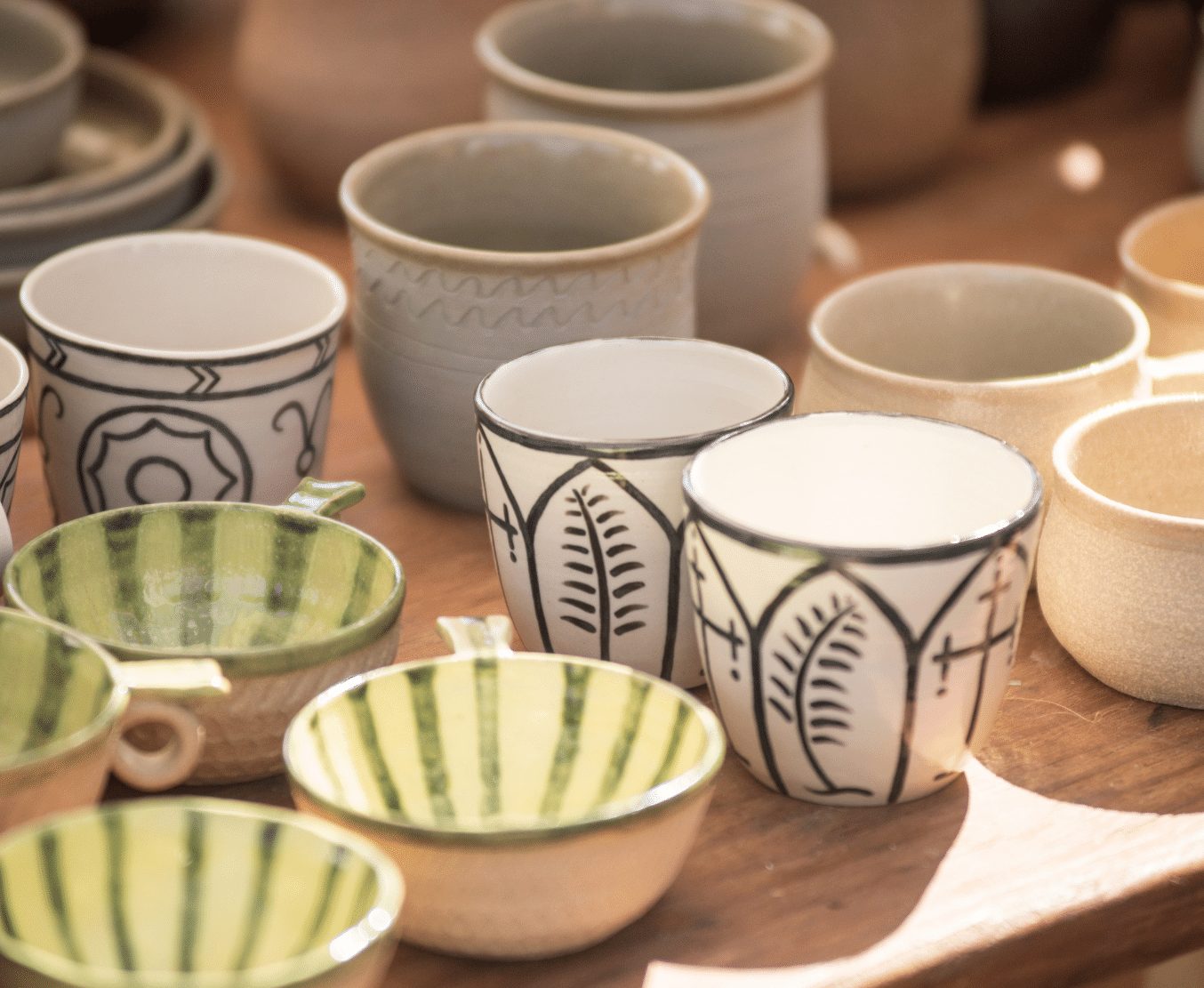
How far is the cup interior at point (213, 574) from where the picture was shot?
530 mm

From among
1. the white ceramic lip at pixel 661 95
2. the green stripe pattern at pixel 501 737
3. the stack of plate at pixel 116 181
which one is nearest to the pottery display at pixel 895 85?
the white ceramic lip at pixel 661 95

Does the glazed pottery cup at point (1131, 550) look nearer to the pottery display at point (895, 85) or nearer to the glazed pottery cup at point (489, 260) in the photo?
the glazed pottery cup at point (489, 260)

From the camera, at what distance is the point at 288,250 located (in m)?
0.68

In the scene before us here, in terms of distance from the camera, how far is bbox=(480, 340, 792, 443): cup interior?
0.58 m

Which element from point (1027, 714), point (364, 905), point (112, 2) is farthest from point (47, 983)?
point (112, 2)

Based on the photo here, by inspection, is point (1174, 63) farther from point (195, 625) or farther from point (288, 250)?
point (195, 625)

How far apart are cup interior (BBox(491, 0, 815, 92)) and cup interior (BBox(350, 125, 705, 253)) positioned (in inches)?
4.9

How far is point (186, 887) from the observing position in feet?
1.32

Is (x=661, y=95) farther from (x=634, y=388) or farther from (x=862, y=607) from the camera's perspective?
(x=862, y=607)

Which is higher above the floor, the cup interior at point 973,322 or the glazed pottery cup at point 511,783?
the cup interior at point 973,322

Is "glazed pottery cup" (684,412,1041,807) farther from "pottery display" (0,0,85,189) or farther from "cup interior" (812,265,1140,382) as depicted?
"pottery display" (0,0,85,189)

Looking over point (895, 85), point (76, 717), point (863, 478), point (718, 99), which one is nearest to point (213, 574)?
point (76, 717)

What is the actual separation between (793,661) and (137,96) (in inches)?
26.2

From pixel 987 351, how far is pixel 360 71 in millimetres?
395
